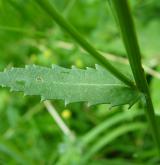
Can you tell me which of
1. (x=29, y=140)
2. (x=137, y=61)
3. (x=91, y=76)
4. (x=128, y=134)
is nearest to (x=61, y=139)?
(x=29, y=140)

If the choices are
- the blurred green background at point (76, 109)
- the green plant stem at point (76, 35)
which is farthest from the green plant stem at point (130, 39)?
the blurred green background at point (76, 109)

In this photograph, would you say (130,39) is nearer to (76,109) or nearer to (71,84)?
(71,84)

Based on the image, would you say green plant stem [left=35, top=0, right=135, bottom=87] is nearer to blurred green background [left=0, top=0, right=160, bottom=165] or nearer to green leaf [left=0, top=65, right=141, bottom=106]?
green leaf [left=0, top=65, right=141, bottom=106]

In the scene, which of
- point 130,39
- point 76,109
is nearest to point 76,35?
point 130,39

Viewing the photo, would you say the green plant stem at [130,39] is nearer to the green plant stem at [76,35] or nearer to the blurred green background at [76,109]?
the green plant stem at [76,35]

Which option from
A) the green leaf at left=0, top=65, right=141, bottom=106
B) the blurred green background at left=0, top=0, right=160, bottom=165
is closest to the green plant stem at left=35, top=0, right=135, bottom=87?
the green leaf at left=0, top=65, right=141, bottom=106
